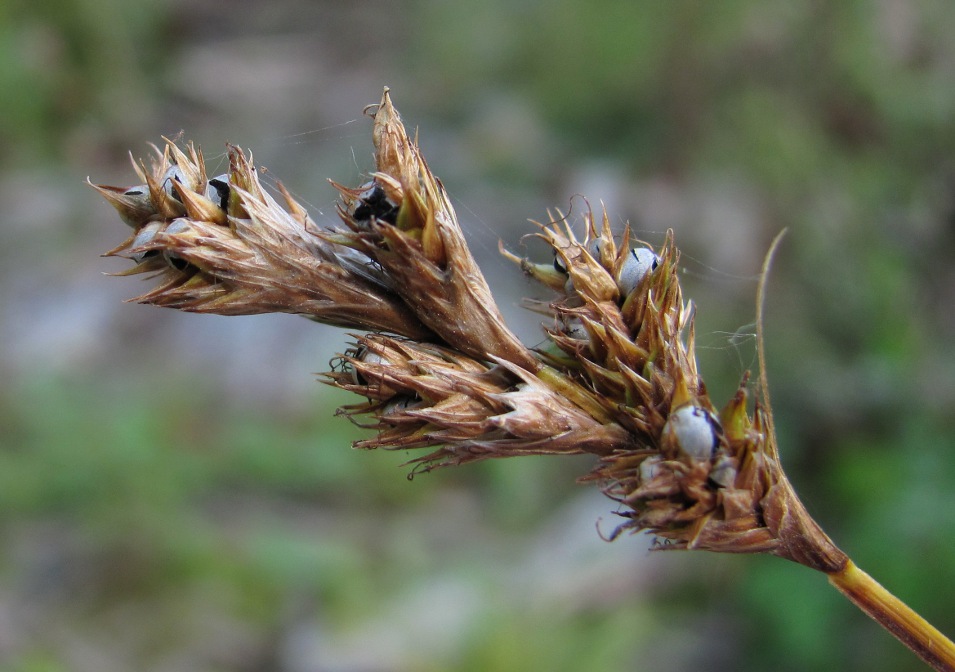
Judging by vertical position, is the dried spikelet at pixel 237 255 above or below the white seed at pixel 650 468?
above

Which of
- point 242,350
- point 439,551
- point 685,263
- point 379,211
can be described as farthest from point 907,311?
point 242,350

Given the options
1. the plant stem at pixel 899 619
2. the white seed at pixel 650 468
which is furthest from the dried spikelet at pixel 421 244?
the plant stem at pixel 899 619

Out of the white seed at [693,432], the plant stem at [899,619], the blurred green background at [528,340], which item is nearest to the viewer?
the plant stem at [899,619]

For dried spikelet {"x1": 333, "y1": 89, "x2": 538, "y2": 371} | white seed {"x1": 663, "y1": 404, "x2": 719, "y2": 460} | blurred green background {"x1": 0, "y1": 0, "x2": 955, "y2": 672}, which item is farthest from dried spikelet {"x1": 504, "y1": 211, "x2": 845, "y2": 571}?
blurred green background {"x1": 0, "y1": 0, "x2": 955, "y2": 672}

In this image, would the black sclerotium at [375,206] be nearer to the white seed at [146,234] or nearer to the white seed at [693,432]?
the white seed at [146,234]

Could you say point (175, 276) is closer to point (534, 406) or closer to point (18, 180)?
point (534, 406)

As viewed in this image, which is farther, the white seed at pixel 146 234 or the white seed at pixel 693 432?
the white seed at pixel 146 234

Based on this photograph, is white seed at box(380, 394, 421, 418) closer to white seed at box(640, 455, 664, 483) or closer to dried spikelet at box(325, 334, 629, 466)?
dried spikelet at box(325, 334, 629, 466)
